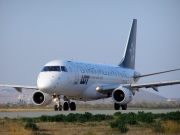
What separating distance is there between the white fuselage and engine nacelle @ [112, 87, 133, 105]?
1.87 meters

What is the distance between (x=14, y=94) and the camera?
14712cm

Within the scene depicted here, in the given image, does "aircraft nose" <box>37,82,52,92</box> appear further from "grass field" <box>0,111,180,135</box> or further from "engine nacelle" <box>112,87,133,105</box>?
"grass field" <box>0,111,180,135</box>

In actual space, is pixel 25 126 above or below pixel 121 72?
below

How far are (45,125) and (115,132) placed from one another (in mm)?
3970

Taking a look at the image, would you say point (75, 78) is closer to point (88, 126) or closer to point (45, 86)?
point (45, 86)

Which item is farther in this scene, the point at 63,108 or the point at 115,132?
the point at 63,108

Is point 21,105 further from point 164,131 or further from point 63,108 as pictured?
point 164,131

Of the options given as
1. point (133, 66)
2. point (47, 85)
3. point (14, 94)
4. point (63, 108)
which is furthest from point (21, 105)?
point (14, 94)

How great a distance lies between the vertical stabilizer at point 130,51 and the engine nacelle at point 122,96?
10847mm

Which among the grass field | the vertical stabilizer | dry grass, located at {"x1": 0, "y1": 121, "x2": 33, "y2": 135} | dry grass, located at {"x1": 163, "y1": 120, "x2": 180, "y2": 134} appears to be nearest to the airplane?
the vertical stabilizer

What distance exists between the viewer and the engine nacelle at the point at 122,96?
143 ft

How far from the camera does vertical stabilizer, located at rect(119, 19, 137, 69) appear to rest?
184ft

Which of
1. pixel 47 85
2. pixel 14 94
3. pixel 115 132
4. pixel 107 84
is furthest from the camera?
pixel 14 94

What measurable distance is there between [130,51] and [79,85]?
15.1 meters
